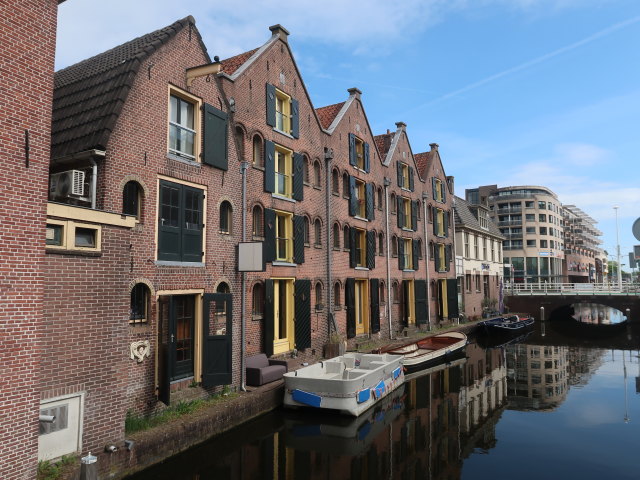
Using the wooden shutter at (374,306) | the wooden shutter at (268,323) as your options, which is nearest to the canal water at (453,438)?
the wooden shutter at (268,323)

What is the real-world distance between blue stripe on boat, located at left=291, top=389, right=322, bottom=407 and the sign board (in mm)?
3789

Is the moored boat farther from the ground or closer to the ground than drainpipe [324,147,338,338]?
closer to the ground

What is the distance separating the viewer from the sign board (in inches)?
571

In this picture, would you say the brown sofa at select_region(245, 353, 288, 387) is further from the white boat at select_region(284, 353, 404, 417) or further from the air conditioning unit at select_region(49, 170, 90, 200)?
the air conditioning unit at select_region(49, 170, 90, 200)

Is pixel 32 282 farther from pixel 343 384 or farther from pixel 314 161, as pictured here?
pixel 314 161

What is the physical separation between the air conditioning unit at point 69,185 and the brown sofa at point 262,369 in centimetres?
732

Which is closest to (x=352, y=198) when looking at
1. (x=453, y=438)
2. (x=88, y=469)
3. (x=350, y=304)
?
(x=350, y=304)

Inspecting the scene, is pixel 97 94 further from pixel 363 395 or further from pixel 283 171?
pixel 363 395

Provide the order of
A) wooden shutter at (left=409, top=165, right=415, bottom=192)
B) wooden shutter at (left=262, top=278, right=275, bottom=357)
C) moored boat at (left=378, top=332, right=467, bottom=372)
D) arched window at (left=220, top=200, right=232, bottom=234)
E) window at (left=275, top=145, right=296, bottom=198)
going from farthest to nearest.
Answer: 1. wooden shutter at (left=409, top=165, right=415, bottom=192)
2. moored boat at (left=378, top=332, right=467, bottom=372)
3. window at (left=275, top=145, right=296, bottom=198)
4. wooden shutter at (left=262, top=278, right=275, bottom=357)
5. arched window at (left=220, top=200, right=232, bottom=234)

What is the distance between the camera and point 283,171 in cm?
1914

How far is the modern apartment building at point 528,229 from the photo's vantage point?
83188mm

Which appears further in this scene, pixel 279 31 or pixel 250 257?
pixel 279 31

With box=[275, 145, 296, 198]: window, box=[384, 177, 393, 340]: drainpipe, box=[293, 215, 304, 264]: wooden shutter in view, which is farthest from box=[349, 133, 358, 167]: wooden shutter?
box=[293, 215, 304, 264]: wooden shutter

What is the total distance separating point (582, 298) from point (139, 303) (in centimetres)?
4353
